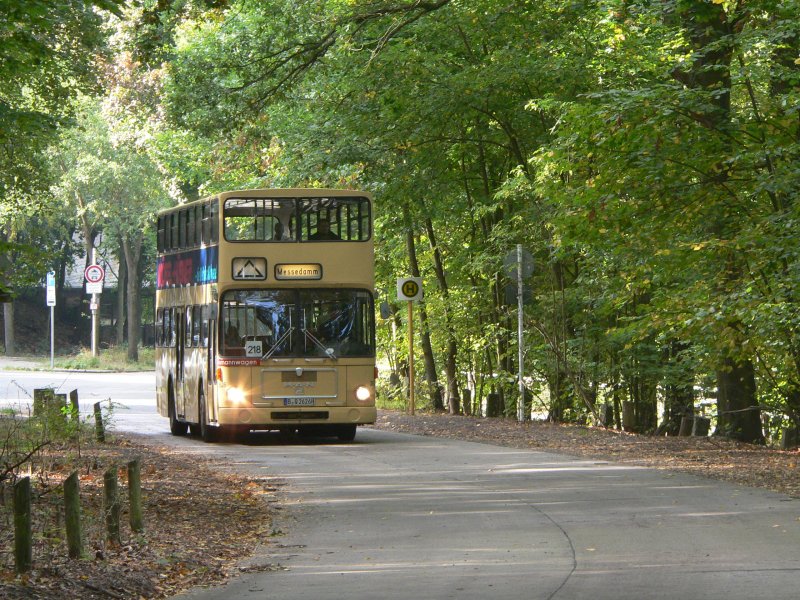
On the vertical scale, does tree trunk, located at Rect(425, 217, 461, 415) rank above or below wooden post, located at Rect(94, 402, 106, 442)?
above

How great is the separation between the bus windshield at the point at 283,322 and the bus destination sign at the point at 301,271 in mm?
224

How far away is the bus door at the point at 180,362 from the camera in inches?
1101

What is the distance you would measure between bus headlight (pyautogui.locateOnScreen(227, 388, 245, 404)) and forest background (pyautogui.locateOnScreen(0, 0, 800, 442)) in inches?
141

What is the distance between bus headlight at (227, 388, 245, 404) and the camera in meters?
24.8

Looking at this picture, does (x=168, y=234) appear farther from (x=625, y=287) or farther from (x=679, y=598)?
(x=679, y=598)

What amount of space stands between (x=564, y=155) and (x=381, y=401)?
21008mm

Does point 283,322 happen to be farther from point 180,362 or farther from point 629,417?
point 629,417

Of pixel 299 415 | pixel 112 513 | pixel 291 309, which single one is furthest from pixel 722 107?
pixel 112 513

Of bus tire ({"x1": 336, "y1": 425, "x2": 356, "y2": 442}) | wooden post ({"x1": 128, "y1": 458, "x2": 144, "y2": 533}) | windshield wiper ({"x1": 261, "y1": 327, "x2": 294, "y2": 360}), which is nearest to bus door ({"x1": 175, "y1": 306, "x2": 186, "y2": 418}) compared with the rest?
bus tire ({"x1": 336, "y1": 425, "x2": 356, "y2": 442})

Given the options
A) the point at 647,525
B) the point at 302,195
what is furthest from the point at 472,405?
the point at 647,525

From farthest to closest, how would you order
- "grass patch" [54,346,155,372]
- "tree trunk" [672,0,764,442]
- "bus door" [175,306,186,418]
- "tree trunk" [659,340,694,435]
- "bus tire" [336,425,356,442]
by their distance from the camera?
"grass patch" [54,346,155,372]
"tree trunk" [659,340,694,435]
"bus door" [175,306,186,418]
"bus tire" [336,425,356,442]
"tree trunk" [672,0,764,442]

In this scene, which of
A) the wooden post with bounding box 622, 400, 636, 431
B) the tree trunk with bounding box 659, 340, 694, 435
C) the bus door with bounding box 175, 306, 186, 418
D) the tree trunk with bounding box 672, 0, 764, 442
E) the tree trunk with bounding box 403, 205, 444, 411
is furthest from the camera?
the tree trunk with bounding box 403, 205, 444, 411

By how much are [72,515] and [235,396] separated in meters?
13.8

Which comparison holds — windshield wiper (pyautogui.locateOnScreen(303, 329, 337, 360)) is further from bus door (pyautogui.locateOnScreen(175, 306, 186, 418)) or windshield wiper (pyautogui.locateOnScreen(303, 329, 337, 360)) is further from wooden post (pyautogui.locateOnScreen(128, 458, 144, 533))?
wooden post (pyautogui.locateOnScreen(128, 458, 144, 533))
